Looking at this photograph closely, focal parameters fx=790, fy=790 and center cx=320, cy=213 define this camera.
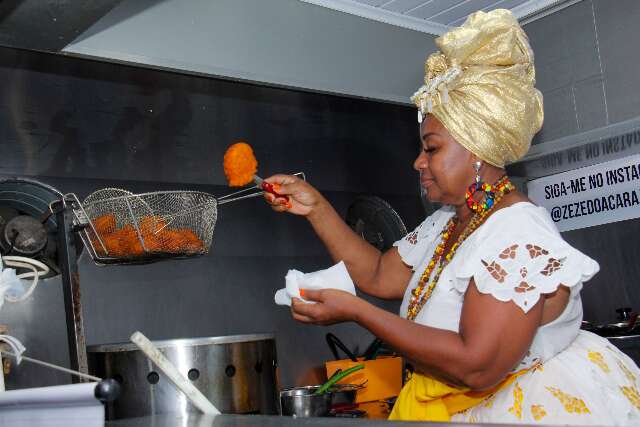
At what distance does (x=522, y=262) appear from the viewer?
178 centimetres

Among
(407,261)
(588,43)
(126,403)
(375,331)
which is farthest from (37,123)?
(588,43)

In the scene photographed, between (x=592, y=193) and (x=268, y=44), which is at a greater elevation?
(x=268, y=44)

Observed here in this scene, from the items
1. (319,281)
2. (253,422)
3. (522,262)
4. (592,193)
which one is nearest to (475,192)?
(522,262)

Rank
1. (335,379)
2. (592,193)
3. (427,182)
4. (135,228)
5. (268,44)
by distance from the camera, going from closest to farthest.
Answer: (427,182), (135,228), (335,379), (268,44), (592,193)

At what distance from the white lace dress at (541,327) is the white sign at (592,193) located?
1897mm

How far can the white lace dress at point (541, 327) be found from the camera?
1.77 meters

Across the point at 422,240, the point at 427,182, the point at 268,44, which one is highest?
the point at 268,44

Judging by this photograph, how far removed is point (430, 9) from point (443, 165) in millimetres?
1916

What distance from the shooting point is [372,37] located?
3.73 metres

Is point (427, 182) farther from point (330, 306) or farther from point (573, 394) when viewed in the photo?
point (573, 394)

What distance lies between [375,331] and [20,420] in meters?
0.81

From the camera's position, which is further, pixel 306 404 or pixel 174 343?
pixel 306 404

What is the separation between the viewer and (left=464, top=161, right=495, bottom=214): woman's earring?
2.04 metres

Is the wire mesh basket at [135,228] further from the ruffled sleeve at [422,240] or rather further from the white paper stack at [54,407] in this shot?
the white paper stack at [54,407]
